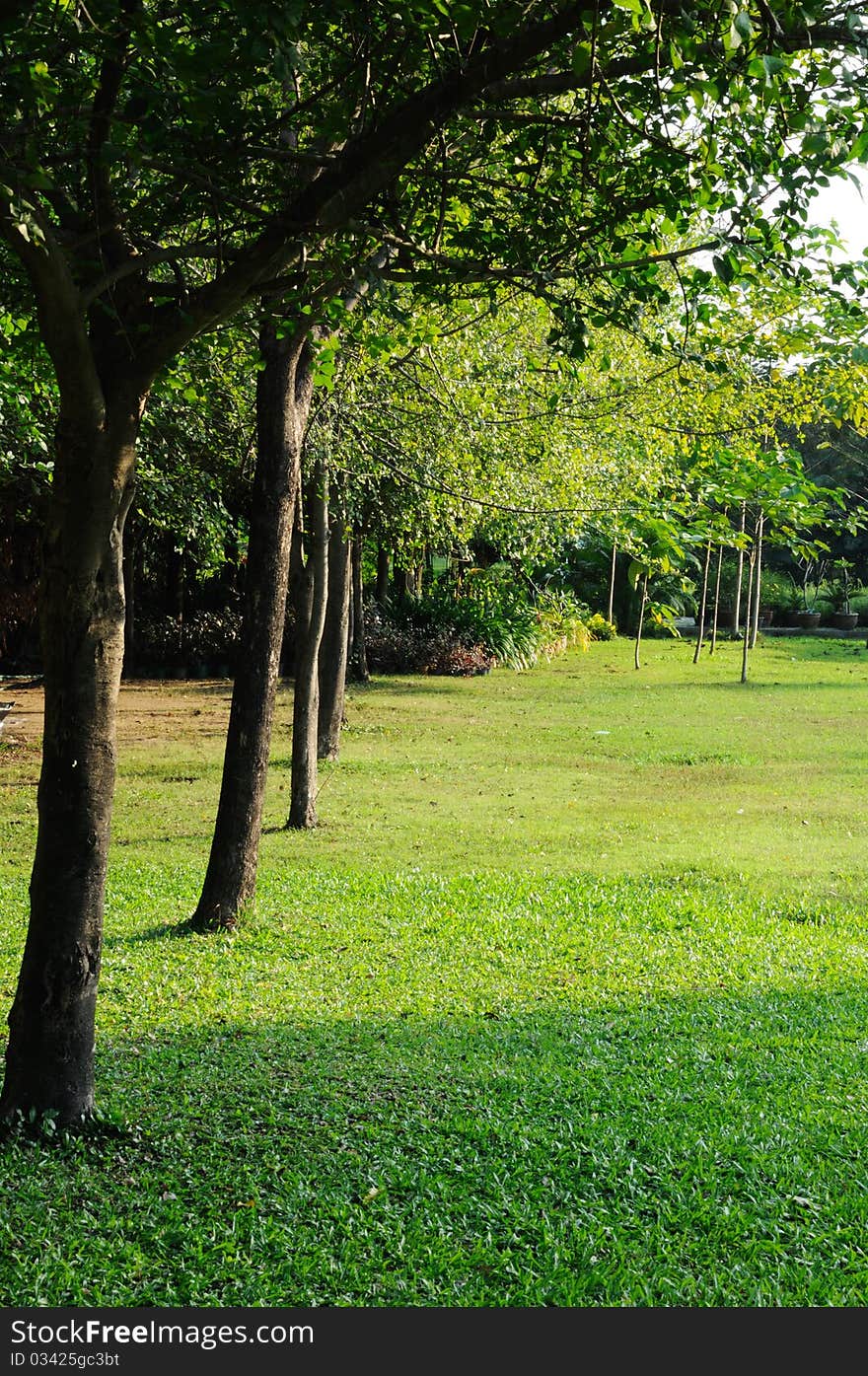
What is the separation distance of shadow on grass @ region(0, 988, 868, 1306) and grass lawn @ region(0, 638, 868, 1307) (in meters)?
0.01

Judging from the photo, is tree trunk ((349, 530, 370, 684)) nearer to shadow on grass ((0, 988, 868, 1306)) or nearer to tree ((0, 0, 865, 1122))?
shadow on grass ((0, 988, 868, 1306))

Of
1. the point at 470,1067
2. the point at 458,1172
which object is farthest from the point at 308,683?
the point at 458,1172

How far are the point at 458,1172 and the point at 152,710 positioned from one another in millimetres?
18400

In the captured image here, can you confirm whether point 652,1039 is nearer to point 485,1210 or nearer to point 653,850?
point 485,1210

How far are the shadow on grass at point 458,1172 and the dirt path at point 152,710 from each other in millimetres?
12694

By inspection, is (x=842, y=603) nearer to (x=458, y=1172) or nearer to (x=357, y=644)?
(x=357, y=644)

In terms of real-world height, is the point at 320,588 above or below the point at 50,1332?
above

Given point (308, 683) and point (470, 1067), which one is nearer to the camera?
point (470, 1067)

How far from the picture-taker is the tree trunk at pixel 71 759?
460cm

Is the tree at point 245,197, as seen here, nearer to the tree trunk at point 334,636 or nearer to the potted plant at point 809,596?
the tree trunk at point 334,636

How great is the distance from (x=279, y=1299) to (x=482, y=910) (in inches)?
215

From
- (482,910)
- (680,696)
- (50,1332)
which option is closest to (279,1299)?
(50,1332)

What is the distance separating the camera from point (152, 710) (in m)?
22.2

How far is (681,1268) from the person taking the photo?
3926 mm
